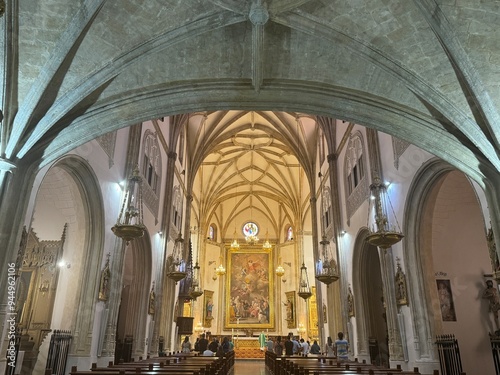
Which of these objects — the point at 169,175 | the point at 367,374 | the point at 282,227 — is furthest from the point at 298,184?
the point at 367,374

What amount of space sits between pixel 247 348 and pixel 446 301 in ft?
63.7

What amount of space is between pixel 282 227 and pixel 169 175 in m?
17.5

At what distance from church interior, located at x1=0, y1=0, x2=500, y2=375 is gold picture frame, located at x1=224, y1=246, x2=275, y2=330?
13181mm

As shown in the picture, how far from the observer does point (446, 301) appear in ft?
37.8

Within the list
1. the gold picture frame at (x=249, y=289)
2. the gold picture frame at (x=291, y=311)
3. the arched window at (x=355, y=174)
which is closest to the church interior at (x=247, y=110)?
the arched window at (x=355, y=174)

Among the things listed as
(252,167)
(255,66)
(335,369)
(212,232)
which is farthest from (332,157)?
(212,232)

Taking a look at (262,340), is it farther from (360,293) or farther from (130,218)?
(130,218)

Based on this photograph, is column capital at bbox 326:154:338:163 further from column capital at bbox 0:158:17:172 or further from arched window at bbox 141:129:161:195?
column capital at bbox 0:158:17:172

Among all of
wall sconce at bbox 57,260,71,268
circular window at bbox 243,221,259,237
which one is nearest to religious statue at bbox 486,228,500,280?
wall sconce at bbox 57,260,71,268

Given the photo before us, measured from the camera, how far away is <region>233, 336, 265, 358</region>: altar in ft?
91.4

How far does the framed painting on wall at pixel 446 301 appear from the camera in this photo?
1138cm

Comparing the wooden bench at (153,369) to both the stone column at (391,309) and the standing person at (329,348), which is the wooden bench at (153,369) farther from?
the standing person at (329,348)

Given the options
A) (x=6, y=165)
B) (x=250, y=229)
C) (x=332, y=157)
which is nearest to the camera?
(x=6, y=165)

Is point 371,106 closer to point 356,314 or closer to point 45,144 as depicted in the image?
point 45,144
